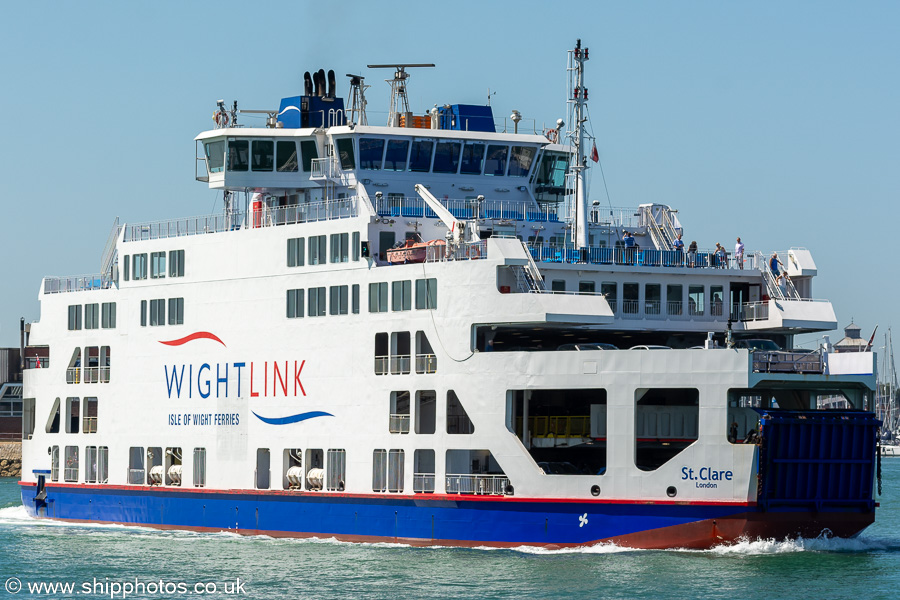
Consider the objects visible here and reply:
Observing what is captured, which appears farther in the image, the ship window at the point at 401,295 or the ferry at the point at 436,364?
the ship window at the point at 401,295

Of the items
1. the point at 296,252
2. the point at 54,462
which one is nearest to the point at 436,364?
the point at 296,252

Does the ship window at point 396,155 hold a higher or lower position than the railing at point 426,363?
higher

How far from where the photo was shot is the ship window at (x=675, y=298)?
39281 mm

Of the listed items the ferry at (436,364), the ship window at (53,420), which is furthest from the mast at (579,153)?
the ship window at (53,420)

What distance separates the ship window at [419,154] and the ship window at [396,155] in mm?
188

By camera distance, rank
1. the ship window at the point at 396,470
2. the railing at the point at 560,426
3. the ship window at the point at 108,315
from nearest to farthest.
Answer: the railing at the point at 560,426 < the ship window at the point at 396,470 < the ship window at the point at 108,315

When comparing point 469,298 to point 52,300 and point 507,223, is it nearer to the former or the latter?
point 507,223

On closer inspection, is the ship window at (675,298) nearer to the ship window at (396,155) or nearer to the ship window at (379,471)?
the ship window at (379,471)

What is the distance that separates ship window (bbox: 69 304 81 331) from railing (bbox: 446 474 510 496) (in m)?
16.0

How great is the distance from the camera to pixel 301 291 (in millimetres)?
40969

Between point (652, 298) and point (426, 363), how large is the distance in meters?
5.87

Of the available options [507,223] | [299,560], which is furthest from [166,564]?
[507,223]

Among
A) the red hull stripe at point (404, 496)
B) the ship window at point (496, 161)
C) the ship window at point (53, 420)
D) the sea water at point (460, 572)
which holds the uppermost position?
the ship window at point (496, 161)

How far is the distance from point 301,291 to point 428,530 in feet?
24.7
